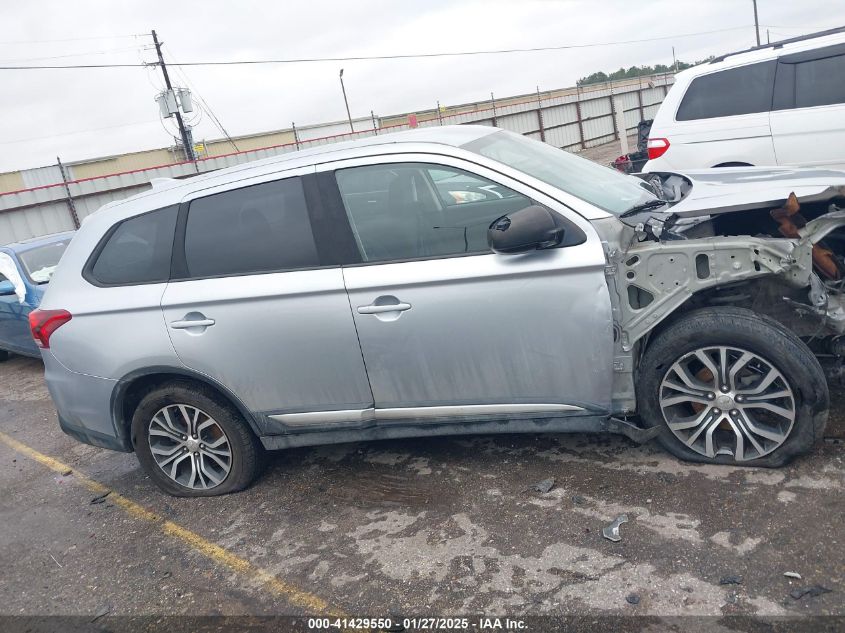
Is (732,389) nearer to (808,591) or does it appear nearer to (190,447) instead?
(808,591)

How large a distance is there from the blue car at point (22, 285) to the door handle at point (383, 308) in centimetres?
553

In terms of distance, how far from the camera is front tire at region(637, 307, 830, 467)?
3178mm

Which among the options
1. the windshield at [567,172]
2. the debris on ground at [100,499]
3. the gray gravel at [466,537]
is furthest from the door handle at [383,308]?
the debris on ground at [100,499]

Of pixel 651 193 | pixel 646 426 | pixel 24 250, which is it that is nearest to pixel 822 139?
pixel 651 193

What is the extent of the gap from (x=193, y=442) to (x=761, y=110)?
6.18 metres

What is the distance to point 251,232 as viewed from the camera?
386 cm

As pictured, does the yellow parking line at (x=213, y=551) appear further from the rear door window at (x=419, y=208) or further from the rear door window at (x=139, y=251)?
the rear door window at (x=419, y=208)

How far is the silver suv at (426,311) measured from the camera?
327cm

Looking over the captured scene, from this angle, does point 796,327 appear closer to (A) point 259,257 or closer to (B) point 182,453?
(A) point 259,257

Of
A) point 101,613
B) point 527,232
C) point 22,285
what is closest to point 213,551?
point 101,613

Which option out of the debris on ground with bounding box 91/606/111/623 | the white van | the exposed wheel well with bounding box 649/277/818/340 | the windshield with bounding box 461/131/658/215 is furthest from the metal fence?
the debris on ground with bounding box 91/606/111/623

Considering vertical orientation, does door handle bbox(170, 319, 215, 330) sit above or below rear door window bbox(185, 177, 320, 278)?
below

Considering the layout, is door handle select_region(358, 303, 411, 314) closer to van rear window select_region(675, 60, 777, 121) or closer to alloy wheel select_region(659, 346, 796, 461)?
alloy wheel select_region(659, 346, 796, 461)

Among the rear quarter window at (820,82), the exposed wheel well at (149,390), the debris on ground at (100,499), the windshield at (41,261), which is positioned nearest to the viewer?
the exposed wheel well at (149,390)
